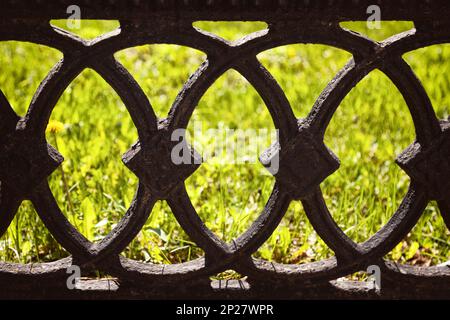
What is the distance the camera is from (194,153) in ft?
4.85

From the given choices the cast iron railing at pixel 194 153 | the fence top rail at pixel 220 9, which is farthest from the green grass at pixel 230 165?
the fence top rail at pixel 220 9

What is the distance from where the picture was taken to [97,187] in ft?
7.05

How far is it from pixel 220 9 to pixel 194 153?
0.35m

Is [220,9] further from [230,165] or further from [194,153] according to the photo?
[230,165]

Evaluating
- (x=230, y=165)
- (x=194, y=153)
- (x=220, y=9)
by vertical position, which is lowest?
(x=230, y=165)

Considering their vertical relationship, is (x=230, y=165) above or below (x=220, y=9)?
below

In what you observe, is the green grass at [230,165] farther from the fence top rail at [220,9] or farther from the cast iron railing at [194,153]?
the fence top rail at [220,9]

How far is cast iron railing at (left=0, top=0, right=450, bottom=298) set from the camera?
1.39 metres

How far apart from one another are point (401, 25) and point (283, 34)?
298 centimetres

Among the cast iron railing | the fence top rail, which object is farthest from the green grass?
the fence top rail

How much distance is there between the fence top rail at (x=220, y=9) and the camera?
136 cm

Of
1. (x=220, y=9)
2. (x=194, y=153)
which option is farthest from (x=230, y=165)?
(x=220, y=9)

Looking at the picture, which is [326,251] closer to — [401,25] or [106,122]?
[106,122]

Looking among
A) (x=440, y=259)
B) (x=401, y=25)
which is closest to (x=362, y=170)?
(x=440, y=259)
